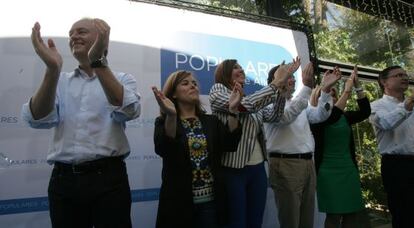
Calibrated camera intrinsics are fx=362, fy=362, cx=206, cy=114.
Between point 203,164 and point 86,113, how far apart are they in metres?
0.77

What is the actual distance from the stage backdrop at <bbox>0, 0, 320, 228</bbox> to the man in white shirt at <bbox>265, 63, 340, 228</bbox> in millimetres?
733

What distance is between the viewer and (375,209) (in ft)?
17.8

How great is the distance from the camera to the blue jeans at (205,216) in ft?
7.18

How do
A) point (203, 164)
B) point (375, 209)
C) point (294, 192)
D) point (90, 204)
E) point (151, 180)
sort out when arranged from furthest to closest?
point (375, 209) → point (151, 180) → point (294, 192) → point (203, 164) → point (90, 204)

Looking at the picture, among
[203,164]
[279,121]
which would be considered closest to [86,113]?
[203,164]

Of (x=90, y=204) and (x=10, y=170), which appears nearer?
(x=90, y=204)

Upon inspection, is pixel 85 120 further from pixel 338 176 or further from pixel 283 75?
pixel 338 176

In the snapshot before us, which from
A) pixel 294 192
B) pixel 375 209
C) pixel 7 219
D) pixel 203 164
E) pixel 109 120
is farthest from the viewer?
pixel 375 209

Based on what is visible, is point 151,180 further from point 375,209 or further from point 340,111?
point 375,209

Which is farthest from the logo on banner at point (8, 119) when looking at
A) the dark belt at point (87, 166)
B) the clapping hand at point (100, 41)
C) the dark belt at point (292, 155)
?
the dark belt at point (292, 155)

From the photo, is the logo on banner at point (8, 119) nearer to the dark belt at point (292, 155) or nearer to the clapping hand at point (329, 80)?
the dark belt at point (292, 155)

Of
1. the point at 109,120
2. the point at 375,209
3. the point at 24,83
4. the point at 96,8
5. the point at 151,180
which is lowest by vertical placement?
the point at 375,209

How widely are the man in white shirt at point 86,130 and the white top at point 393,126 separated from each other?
7.51 feet

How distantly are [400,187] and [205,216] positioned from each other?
6.33ft
